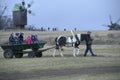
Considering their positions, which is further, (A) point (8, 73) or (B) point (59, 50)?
(B) point (59, 50)

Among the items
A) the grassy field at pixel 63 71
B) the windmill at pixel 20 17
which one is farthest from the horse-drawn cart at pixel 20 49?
the windmill at pixel 20 17

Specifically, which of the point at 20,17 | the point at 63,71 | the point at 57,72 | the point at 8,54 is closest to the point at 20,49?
the point at 8,54

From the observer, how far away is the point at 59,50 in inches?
1281

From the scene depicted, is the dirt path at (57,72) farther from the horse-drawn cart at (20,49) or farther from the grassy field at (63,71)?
the horse-drawn cart at (20,49)

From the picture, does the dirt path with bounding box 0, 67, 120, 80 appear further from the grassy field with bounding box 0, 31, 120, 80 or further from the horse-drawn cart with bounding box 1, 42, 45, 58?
the horse-drawn cart with bounding box 1, 42, 45, 58

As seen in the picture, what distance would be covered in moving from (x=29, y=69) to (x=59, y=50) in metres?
10.7

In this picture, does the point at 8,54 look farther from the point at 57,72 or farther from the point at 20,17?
the point at 20,17

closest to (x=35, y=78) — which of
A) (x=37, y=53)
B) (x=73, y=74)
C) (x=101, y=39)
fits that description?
(x=73, y=74)

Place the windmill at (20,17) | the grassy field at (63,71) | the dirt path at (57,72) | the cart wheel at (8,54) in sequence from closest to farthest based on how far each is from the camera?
the grassy field at (63,71) < the dirt path at (57,72) < the cart wheel at (8,54) < the windmill at (20,17)

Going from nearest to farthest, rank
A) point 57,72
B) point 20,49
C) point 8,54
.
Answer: point 57,72, point 8,54, point 20,49

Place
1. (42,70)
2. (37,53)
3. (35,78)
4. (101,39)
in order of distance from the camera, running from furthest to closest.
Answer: (101,39)
(37,53)
(42,70)
(35,78)

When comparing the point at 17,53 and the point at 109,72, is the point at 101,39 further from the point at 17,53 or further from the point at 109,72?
the point at 109,72

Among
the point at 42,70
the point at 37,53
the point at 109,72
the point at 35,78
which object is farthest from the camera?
the point at 37,53

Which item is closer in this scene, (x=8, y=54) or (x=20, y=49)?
(x=8, y=54)
